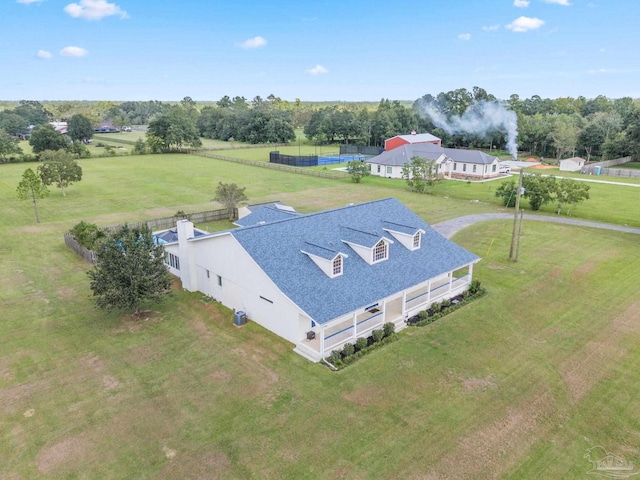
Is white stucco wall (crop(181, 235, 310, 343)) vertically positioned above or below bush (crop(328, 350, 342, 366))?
above

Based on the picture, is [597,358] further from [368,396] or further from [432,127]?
[432,127]

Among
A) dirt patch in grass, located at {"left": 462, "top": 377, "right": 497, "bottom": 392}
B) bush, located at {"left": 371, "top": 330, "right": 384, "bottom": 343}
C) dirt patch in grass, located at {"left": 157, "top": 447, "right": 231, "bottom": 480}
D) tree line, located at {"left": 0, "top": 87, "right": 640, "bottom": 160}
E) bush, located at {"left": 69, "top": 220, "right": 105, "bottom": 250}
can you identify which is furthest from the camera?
tree line, located at {"left": 0, "top": 87, "right": 640, "bottom": 160}

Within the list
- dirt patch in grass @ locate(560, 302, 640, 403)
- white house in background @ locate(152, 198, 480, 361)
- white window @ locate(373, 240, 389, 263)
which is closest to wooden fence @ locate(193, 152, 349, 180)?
white house in background @ locate(152, 198, 480, 361)

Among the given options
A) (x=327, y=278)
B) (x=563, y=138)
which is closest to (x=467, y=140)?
(x=563, y=138)

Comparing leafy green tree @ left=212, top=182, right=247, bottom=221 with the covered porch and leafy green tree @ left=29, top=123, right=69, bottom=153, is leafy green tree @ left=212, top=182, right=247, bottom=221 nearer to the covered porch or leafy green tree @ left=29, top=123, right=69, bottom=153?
the covered porch

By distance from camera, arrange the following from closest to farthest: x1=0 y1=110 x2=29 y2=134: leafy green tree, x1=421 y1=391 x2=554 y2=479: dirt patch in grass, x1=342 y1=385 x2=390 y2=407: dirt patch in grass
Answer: x1=421 y1=391 x2=554 y2=479: dirt patch in grass, x1=342 y1=385 x2=390 y2=407: dirt patch in grass, x1=0 y1=110 x2=29 y2=134: leafy green tree
